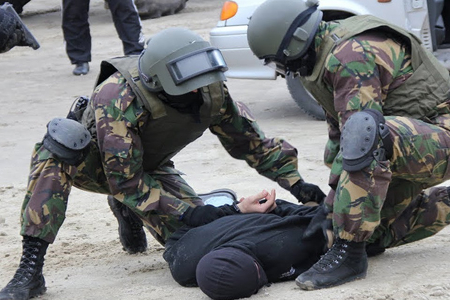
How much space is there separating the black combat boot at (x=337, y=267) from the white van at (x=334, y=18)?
12.0ft

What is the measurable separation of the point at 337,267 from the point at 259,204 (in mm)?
651

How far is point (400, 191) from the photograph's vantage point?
4.07 metres

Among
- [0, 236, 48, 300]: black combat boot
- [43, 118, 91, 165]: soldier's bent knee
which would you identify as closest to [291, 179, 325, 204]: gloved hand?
[43, 118, 91, 165]: soldier's bent knee

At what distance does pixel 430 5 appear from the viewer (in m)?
6.99

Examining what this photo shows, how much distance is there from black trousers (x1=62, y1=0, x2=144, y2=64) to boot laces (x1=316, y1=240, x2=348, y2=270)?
6118mm

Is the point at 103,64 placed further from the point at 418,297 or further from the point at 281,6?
the point at 418,297

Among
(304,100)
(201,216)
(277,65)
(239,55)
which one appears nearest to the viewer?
(277,65)

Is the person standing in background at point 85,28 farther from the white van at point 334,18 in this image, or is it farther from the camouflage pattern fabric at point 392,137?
the camouflage pattern fabric at point 392,137

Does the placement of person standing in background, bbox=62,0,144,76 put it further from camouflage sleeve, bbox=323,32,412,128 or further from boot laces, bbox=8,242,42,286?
camouflage sleeve, bbox=323,32,412,128

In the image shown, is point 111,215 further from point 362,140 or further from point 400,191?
point 362,140

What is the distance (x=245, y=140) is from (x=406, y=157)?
41.1 inches

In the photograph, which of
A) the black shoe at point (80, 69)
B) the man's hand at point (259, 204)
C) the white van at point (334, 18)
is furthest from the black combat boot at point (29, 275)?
the black shoe at point (80, 69)

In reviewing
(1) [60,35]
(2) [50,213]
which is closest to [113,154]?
(2) [50,213]

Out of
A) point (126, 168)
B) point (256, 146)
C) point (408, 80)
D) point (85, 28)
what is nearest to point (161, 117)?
point (126, 168)
